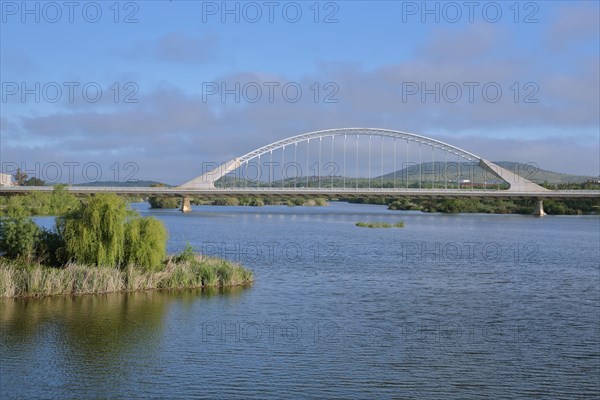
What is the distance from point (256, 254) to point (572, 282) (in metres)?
12.2

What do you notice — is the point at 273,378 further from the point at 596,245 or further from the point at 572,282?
the point at 596,245

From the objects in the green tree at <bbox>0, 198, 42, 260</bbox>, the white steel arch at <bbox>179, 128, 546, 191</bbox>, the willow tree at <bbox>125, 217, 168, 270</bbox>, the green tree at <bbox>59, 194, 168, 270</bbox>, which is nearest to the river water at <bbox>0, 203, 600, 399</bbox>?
the willow tree at <bbox>125, 217, 168, 270</bbox>

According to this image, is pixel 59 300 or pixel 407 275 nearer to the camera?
pixel 59 300

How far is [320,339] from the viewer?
14.0 m

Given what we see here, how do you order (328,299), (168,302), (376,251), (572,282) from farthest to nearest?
(376,251), (572,282), (328,299), (168,302)

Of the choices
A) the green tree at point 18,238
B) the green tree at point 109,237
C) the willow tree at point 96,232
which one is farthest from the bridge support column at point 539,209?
the green tree at point 18,238

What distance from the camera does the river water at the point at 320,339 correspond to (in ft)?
36.0

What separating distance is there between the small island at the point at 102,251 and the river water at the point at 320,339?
2.08 ft

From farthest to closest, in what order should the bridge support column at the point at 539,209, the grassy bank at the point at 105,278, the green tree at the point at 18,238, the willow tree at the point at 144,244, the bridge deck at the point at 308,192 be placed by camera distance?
the bridge support column at the point at 539,209 → the bridge deck at the point at 308,192 → the willow tree at the point at 144,244 → the green tree at the point at 18,238 → the grassy bank at the point at 105,278

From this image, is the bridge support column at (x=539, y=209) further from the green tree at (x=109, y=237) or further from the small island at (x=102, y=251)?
the green tree at (x=109, y=237)

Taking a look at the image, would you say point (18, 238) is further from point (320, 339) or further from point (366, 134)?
point (366, 134)

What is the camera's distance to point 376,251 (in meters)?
32.5

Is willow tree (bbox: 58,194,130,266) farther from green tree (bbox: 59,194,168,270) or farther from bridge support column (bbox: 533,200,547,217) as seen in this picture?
bridge support column (bbox: 533,200,547,217)

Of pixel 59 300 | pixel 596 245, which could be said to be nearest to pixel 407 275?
pixel 59 300
